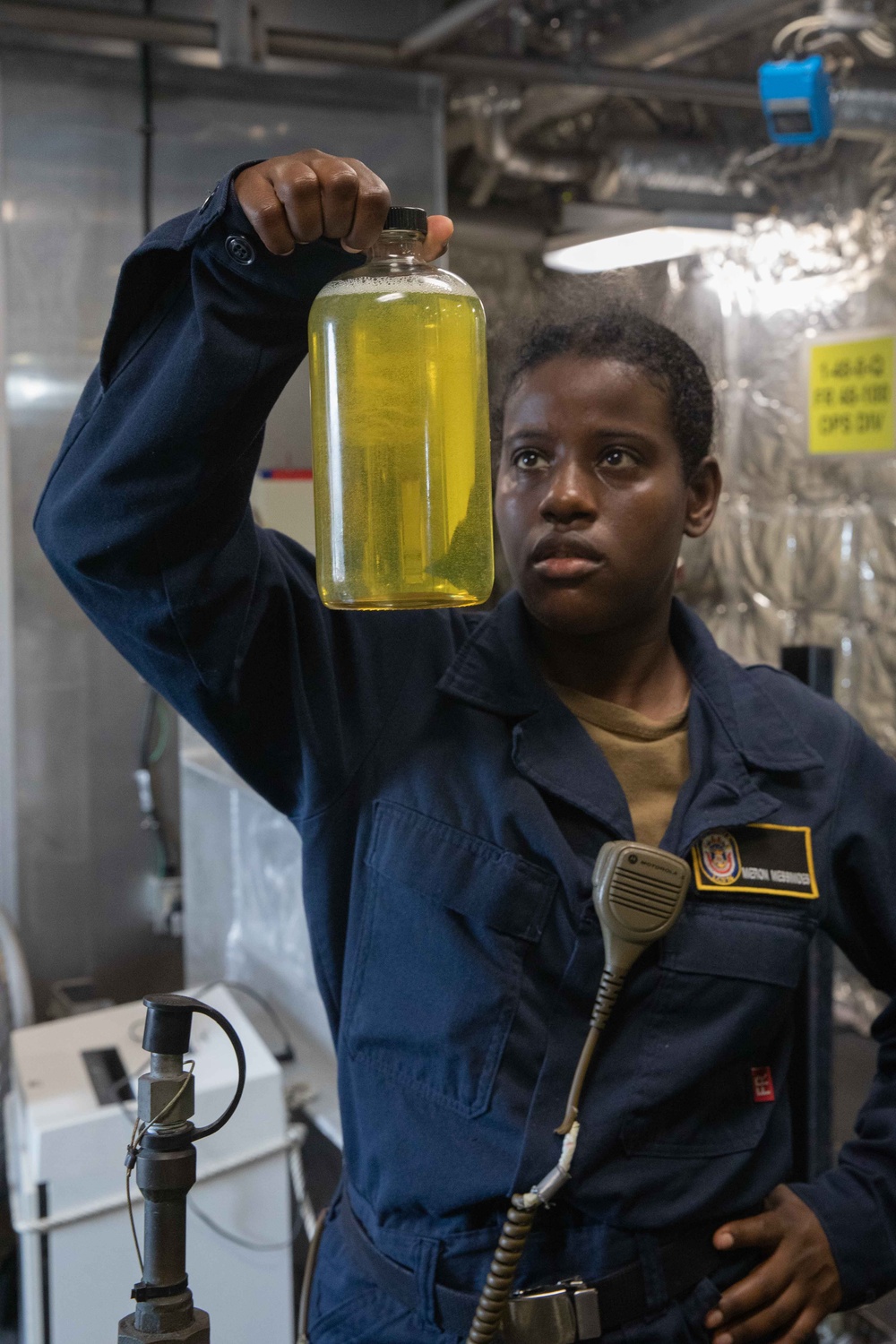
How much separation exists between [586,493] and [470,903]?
13.6 inches

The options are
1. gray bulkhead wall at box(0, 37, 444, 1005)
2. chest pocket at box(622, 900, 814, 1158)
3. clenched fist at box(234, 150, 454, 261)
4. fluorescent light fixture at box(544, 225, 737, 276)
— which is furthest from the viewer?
fluorescent light fixture at box(544, 225, 737, 276)

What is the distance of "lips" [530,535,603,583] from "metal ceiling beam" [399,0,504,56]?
1.32 meters

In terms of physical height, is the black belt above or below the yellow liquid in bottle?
below

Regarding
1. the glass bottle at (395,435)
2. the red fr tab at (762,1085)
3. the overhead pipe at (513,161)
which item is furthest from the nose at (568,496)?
the overhead pipe at (513,161)

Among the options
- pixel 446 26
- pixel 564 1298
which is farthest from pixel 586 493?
pixel 446 26

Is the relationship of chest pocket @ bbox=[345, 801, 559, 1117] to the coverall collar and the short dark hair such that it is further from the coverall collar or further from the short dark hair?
the short dark hair

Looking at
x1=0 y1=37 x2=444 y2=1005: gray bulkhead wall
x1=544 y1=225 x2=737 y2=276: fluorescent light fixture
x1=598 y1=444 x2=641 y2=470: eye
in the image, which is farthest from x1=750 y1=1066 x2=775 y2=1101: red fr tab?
x1=544 y1=225 x2=737 y2=276: fluorescent light fixture

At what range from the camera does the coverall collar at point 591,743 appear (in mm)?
1005

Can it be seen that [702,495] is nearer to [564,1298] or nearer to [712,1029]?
[712,1029]

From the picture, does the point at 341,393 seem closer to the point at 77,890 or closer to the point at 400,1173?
the point at 400,1173

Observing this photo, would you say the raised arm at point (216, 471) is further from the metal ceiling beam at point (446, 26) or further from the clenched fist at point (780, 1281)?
the metal ceiling beam at point (446, 26)

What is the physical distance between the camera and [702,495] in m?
1.17

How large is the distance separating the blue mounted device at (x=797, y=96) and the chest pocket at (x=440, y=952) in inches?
59.6

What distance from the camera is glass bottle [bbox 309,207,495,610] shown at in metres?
0.72
